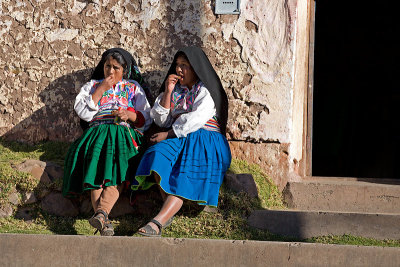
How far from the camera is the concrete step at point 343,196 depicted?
465 centimetres

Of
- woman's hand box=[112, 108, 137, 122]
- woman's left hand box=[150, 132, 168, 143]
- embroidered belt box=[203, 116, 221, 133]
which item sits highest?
woman's hand box=[112, 108, 137, 122]

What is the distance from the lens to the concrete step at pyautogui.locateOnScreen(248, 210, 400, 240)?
4000 millimetres

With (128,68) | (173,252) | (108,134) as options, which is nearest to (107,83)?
(128,68)

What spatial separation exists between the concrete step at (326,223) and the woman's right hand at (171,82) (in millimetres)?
1162

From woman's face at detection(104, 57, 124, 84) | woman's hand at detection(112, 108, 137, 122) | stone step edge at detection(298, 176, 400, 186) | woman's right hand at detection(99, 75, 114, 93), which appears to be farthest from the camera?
stone step edge at detection(298, 176, 400, 186)

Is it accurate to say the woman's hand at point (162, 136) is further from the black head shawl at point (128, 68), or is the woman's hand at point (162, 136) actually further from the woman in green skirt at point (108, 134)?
the black head shawl at point (128, 68)

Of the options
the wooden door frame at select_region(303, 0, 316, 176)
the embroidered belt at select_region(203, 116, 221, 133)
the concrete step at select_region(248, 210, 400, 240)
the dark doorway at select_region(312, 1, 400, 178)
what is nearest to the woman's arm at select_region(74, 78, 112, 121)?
the embroidered belt at select_region(203, 116, 221, 133)

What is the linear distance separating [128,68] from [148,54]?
0.43 metres

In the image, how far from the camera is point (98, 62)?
5.20 meters

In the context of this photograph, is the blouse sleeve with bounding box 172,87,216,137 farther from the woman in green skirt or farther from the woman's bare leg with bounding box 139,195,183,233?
the woman's bare leg with bounding box 139,195,183,233

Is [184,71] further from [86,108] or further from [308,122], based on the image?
[308,122]

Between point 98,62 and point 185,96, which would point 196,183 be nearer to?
point 185,96

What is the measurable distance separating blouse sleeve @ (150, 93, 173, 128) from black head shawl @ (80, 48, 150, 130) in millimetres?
369

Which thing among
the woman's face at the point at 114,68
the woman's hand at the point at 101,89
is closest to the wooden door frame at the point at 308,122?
the woman's face at the point at 114,68
